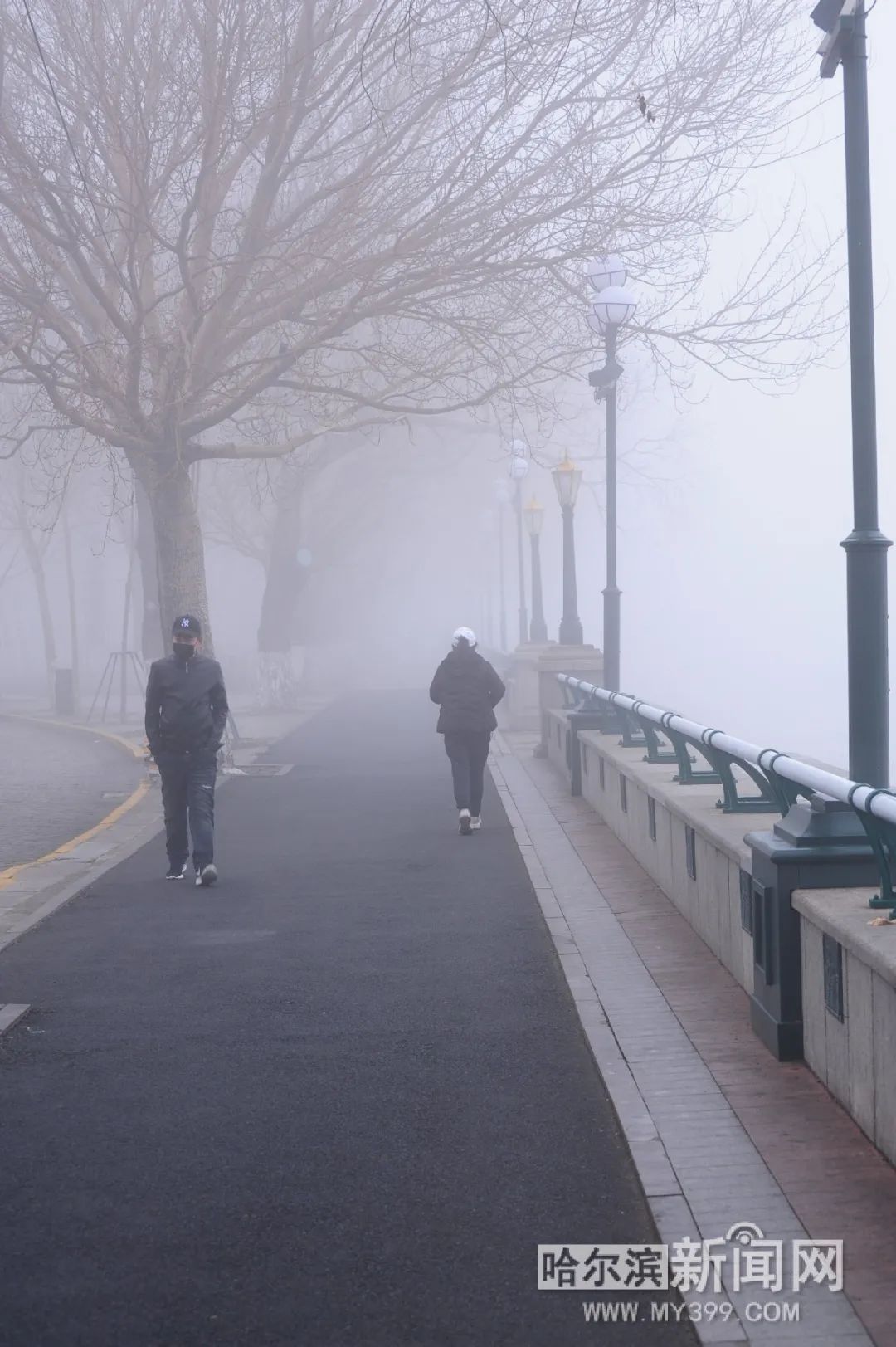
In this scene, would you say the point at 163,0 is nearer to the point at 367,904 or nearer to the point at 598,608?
the point at 367,904

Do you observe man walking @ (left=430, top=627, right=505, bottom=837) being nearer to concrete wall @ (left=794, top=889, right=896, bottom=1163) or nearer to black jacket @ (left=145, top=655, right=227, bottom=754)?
black jacket @ (left=145, top=655, right=227, bottom=754)

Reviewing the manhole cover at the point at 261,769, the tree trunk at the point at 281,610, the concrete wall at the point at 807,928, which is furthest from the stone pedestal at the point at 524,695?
the concrete wall at the point at 807,928

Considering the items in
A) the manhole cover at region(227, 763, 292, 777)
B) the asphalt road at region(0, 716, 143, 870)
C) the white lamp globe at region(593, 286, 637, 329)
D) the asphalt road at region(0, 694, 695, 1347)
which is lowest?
the asphalt road at region(0, 716, 143, 870)

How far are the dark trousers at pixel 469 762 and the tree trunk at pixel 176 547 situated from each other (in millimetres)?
7770

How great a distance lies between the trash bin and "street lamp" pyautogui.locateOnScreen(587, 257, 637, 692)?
22.0 meters

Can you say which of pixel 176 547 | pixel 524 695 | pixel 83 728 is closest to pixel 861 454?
pixel 176 547

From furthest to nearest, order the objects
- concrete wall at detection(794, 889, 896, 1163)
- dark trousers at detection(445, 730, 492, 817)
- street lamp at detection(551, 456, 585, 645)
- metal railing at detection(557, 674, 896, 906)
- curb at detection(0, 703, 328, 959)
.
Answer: street lamp at detection(551, 456, 585, 645)
dark trousers at detection(445, 730, 492, 817)
curb at detection(0, 703, 328, 959)
metal railing at detection(557, 674, 896, 906)
concrete wall at detection(794, 889, 896, 1163)

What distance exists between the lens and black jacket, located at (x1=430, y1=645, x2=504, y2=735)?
47.6 ft

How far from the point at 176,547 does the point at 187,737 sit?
10.3 meters

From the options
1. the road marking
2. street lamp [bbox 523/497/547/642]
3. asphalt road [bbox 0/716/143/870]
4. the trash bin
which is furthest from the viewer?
the trash bin

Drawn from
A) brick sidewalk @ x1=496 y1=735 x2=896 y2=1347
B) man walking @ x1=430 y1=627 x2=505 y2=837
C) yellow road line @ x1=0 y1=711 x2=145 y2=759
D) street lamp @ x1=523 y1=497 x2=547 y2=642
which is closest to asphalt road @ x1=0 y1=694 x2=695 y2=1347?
brick sidewalk @ x1=496 y1=735 x2=896 y2=1347

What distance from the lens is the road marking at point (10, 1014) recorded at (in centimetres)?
735

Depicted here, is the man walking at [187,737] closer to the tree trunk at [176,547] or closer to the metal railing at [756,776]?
the metal railing at [756,776]

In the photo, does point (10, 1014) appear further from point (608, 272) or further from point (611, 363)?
point (608, 272)
